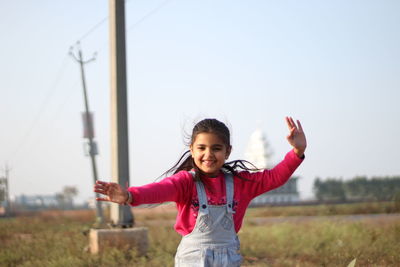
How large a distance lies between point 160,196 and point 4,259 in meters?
6.32

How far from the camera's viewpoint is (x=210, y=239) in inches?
150

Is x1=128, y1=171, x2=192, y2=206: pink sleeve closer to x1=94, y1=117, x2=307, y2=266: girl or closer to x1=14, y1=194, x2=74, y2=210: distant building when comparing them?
x1=94, y1=117, x2=307, y2=266: girl

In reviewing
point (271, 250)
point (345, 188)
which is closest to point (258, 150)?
point (345, 188)

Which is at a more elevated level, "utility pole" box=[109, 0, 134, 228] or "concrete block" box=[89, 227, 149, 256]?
"utility pole" box=[109, 0, 134, 228]

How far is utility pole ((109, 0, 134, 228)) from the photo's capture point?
32.5 ft

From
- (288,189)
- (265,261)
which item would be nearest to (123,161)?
(265,261)

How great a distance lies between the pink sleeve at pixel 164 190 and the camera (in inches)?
137

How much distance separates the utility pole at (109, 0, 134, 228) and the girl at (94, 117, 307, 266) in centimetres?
588

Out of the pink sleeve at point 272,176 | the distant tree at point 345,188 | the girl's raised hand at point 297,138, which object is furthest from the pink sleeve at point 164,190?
the distant tree at point 345,188

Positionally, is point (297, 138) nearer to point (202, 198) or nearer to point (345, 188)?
point (202, 198)

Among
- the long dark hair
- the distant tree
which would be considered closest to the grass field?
the long dark hair

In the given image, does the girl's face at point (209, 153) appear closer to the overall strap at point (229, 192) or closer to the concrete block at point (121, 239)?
the overall strap at point (229, 192)

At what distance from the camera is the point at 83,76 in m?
26.3

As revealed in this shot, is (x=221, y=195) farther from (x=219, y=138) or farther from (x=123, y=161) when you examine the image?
(x=123, y=161)
